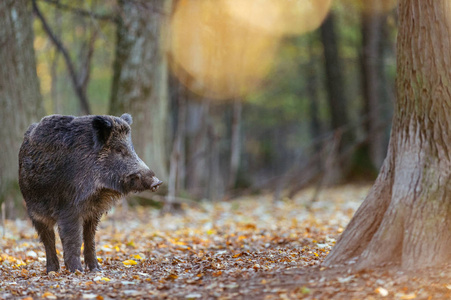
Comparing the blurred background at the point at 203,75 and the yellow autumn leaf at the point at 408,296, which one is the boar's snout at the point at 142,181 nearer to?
the yellow autumn leaf at the point at 408,296

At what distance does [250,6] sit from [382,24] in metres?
6.44

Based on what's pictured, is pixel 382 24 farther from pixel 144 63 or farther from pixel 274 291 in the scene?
pixel 274 291

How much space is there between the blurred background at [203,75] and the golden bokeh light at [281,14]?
7 cm

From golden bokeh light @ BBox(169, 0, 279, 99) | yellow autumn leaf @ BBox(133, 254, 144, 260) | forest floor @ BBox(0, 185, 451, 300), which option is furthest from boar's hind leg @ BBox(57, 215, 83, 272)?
golden bokeh light @ BBox(169, 0, 279, 99)

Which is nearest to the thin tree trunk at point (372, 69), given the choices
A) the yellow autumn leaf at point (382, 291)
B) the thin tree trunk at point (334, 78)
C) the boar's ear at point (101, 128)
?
the thin tree trunk at point (334, 78)

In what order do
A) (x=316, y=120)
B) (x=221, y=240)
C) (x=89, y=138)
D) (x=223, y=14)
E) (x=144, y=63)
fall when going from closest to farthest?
(x=89, y=138)
(x=221, y=240)
(x=144, y=63)
(x=223, y=14)
(x=316, y=120)

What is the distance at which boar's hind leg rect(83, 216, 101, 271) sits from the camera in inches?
270

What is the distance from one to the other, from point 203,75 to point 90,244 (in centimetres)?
1189

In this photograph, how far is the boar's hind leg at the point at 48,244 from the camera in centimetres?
691

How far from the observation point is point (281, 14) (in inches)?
889

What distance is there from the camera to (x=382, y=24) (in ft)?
73.9

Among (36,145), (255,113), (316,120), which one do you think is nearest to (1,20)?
(36,145)

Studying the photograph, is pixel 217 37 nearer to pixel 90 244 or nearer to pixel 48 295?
pixel 90 244

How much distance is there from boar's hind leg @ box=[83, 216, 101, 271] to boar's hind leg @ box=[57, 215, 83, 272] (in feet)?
0.84
